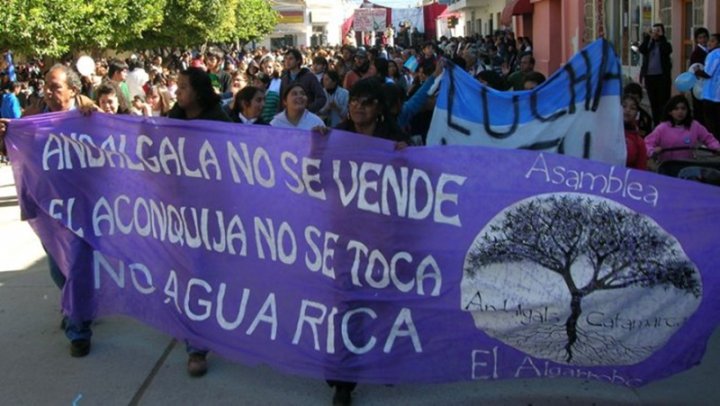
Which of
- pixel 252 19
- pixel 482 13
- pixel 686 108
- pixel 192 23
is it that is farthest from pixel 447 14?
→ pixel 686 108

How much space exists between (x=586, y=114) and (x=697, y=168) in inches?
34.0

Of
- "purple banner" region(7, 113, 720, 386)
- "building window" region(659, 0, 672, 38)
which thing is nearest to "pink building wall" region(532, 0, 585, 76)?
"building window" region(659, 0, 672, 38)

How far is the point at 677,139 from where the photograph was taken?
6359 mm

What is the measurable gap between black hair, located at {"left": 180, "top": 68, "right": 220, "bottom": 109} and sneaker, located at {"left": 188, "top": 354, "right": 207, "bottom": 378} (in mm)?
1444

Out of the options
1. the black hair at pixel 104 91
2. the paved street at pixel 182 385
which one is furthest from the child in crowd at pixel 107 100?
the paved street at pixel 182 385

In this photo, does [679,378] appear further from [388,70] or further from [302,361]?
[388,70]

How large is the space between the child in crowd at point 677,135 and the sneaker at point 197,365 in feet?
11.2

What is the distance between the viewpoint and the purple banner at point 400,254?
4012 mm

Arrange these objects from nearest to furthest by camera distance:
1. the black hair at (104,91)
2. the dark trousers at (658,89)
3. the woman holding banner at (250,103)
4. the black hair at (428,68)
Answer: the black hair at (104,91), the woman holding banner at (250,103), the black hair at (428,68), the dark trousers at (658,89)

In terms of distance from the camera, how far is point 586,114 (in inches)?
207

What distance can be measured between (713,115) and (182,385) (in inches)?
364

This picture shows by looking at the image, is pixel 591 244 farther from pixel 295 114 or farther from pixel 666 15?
pixel 666 15

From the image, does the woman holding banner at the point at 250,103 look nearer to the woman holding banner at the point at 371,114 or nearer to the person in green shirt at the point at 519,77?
the woman holding banner at the point at 371,114

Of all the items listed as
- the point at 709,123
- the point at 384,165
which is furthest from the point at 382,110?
the point at 709,123
